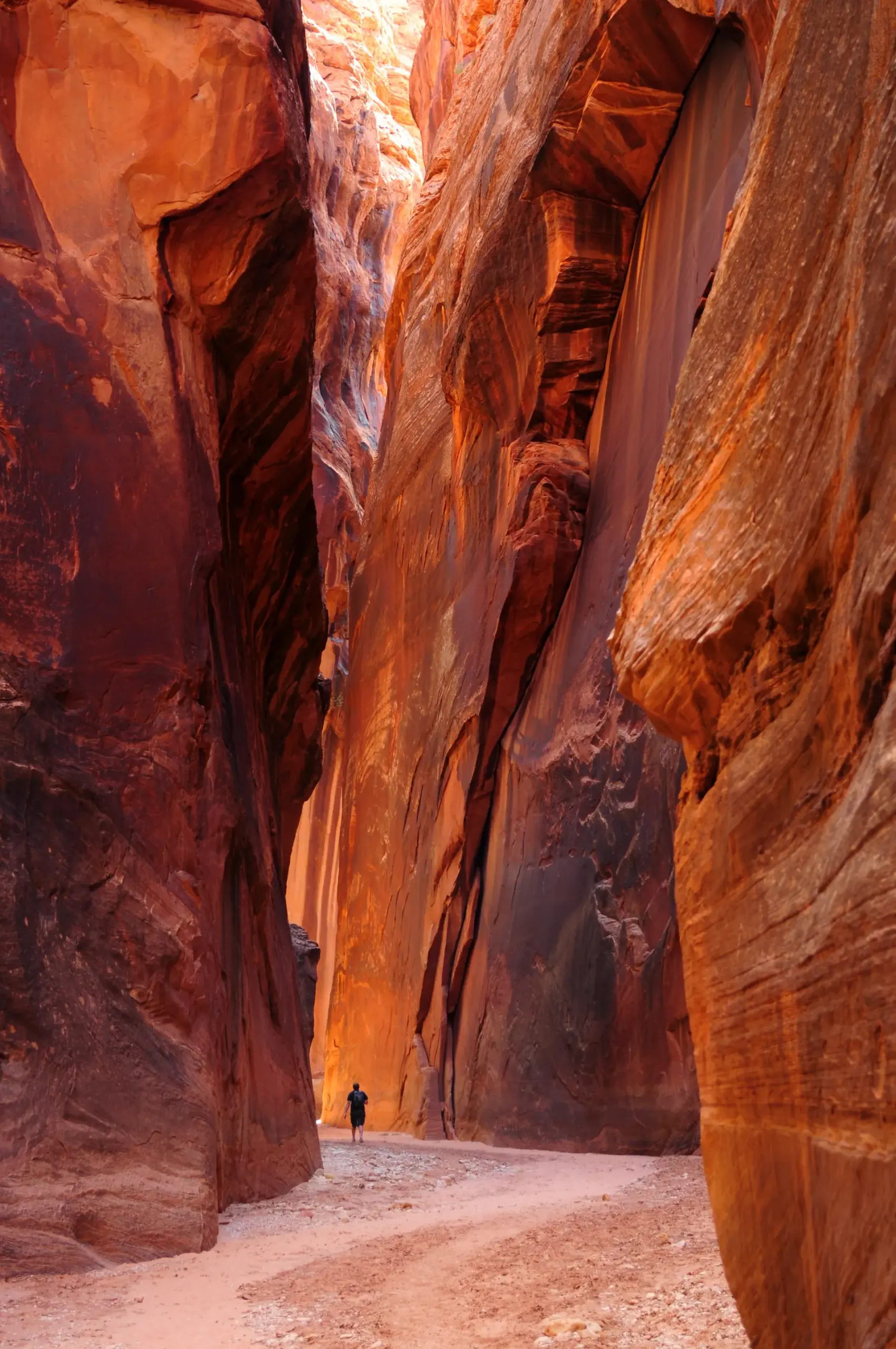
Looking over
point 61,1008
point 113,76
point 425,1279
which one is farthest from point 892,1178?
point 113,76

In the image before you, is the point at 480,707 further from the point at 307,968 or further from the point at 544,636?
the point at 307,968

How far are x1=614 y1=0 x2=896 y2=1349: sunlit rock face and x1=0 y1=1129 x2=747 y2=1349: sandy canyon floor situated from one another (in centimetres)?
141

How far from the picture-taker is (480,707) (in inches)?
797

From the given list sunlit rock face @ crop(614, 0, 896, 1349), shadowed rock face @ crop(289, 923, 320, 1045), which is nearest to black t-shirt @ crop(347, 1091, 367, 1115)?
shadowed rock face @ crop(289, 923, 320, 1045)

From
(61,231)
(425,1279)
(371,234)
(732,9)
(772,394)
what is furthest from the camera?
(371,234)

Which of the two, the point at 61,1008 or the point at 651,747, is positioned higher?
the point at 651,747

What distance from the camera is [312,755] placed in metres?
17.9

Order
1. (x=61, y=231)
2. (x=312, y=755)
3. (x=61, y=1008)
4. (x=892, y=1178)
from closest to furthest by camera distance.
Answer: (x=892, y=1178) < (x=61, y=1008) < (x=61, y=231) < (x=312, y=755)

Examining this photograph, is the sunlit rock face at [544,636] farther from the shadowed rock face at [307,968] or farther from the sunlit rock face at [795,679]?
the sunlit rock face at [795,679]

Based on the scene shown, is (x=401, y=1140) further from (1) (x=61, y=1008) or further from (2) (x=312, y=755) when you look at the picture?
(1) (x=61, y=1008)

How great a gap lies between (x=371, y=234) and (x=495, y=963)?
106 ft

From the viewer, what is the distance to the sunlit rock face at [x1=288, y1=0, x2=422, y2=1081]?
116 feet

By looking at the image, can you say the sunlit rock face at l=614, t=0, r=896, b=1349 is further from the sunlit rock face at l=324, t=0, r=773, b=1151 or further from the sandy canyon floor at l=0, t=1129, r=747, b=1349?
the sunlit rock face at l=324, t=0, r=773, b=1151

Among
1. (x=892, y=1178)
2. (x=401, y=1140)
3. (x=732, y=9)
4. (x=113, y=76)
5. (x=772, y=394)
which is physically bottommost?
(x=401, y=1140)
